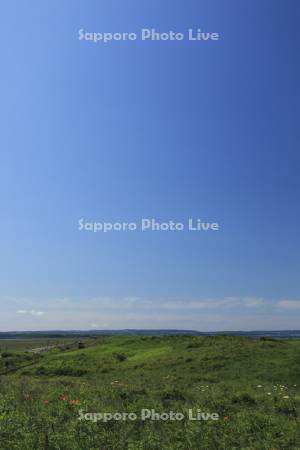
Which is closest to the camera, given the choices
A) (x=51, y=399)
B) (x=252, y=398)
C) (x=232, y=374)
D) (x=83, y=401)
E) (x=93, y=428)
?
(x=93, y=428)

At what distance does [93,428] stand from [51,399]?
15.0 feet

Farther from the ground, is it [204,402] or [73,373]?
[204,402]

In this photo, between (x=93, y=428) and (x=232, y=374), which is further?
(x=232, y=374)

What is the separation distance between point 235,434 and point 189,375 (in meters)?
19.5

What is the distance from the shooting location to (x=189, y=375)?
3212 cm

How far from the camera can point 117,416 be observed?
564 inches

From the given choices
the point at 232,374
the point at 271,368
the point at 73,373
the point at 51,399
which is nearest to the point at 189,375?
the point at 232,374

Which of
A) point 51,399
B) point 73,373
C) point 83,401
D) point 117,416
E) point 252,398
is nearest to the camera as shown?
point 117,416

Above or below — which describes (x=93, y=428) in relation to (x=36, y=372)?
above

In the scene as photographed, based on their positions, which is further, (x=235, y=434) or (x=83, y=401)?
(x=83, y=401)

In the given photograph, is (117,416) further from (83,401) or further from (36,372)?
(36,372)

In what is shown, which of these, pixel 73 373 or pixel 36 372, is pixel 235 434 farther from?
pixel 36 372

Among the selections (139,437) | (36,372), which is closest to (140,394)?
(139,437)

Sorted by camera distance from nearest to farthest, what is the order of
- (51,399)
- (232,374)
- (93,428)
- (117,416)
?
1. (93,428)
2. (117,416)
3. (51,399)
4. (232,374)
